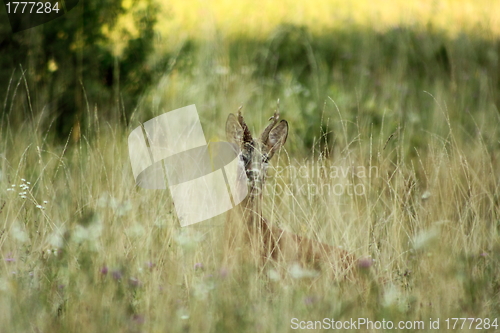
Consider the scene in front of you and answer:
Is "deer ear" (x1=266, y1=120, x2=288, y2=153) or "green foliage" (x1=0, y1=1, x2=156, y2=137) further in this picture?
"green foliage" (x1=0, y1=1, x2=156, y2=137)

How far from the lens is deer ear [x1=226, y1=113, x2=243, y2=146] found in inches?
136

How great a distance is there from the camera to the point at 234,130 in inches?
138

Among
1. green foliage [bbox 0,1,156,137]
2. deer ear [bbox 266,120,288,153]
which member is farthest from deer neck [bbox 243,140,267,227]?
green foliage [bbox 0,1,156,137]

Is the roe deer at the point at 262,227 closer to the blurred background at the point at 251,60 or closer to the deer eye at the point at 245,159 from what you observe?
the deer eye at the point at 245,159

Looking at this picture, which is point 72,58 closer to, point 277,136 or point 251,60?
point 277,136

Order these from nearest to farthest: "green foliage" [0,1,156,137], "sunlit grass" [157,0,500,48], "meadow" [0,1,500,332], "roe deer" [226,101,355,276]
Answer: "meadow" [0,1,500,332] < "roe deer" [226,101,355,276] < "green foliage" [0,1,156,137] < "sunlit grass" [157,0,500,48]

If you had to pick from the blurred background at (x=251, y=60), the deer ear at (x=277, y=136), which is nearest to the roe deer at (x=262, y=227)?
the deer ear at (x=277, y=136)

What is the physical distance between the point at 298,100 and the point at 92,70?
2.22 metres

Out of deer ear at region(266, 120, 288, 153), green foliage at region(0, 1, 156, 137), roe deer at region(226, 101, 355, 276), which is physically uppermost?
green foliage at region(0, 1, 156, 137)

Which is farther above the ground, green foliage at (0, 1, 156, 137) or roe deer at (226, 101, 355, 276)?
green foliage at (0, 1, 156, 137)

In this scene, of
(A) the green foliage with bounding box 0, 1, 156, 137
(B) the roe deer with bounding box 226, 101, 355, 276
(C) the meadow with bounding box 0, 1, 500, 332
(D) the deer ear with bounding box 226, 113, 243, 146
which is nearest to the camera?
(C) the meadow with bounding box 0, 1, 500, 332

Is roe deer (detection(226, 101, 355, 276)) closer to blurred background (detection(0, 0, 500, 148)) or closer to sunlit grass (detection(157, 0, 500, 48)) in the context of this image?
blurred background (detection(0, 0, 500, 148))

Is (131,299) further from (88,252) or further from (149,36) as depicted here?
(149,36)

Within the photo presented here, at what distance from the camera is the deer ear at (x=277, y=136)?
3531mm
